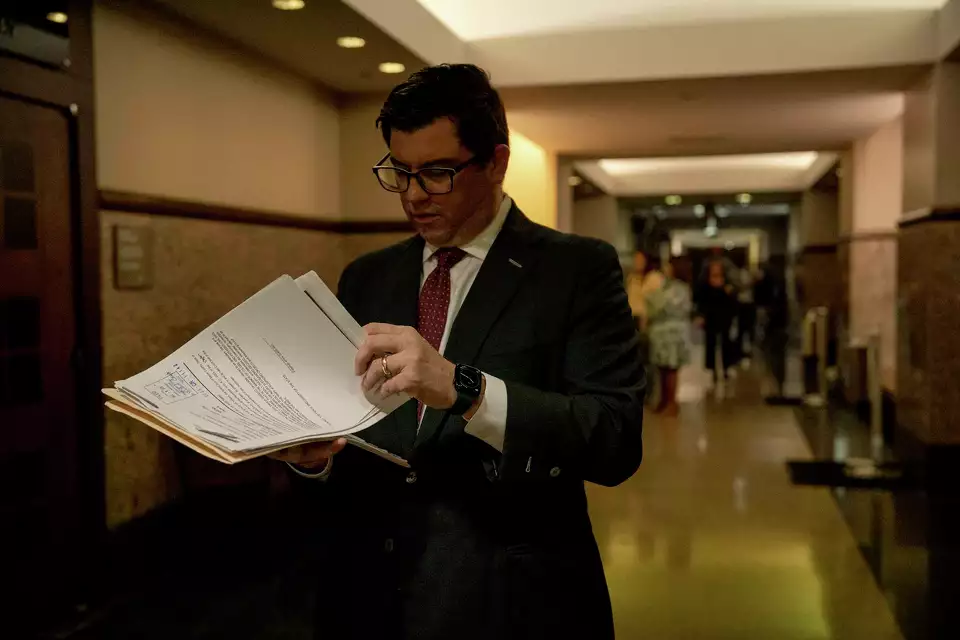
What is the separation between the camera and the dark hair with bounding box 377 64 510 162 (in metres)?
1.15

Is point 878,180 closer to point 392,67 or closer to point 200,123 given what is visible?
point 392,67

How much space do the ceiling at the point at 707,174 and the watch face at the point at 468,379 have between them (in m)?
9.53

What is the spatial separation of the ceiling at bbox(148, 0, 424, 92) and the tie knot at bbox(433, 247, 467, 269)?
2.40 metres

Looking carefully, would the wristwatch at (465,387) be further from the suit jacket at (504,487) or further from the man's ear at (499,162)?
the man's ear at (499,162)

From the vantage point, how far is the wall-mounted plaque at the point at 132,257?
3.21 metres

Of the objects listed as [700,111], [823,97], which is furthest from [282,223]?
[823,97]

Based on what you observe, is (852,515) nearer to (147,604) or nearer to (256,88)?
(147,604)

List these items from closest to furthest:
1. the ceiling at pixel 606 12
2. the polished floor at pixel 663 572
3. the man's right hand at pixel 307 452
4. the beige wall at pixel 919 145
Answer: the man's right hand at pixel 307 452 < the polished floor at pixel 663 572 < the ceiling at pixel 606 12 < the beige wall at pixel 919 145

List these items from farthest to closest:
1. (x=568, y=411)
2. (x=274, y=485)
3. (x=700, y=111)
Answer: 1. (x=700, y=111)
2. (x=274, y=485)
3. (x=568, y=411)

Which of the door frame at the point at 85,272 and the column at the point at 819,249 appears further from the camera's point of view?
the column at the point at 819,249

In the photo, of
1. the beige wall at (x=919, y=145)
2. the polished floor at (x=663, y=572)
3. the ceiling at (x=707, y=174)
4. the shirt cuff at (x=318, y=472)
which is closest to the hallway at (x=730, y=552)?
the polished floor at (x=663, y=572)

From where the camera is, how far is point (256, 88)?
4.25m

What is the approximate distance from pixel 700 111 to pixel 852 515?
3.10 m

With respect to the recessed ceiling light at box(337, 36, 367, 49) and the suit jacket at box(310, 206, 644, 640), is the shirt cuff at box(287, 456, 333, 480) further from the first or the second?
the recessed ceiling light at box(337, 36, 367, 49)
